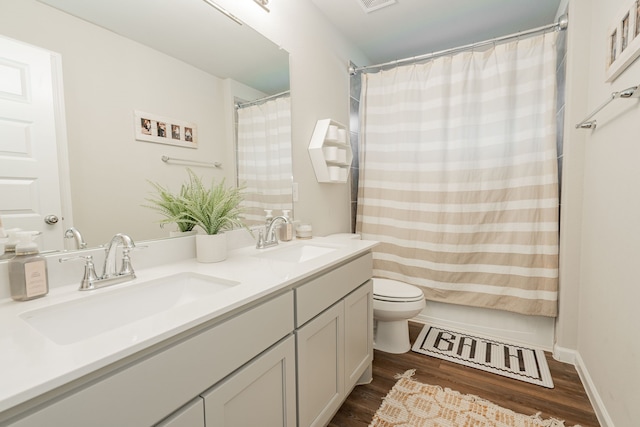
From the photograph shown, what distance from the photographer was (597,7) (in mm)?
1617

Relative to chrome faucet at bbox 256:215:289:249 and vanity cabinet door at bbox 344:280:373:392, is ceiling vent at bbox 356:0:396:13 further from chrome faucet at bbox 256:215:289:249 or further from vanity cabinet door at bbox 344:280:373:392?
vanity cabinet door at bbox 344:280:373:392

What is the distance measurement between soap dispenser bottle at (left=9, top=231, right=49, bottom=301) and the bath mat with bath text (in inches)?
82.9


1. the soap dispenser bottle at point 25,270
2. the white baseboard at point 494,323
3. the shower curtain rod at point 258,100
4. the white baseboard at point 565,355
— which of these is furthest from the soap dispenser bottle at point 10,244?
the white baseboard at point 565,355

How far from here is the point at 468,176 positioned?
223 cm

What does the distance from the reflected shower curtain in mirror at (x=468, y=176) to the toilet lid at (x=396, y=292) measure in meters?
0.37

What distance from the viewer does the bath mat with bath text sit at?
1.82 meters

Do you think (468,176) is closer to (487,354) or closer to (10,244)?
(487,354)

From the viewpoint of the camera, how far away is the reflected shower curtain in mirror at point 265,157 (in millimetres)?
1587

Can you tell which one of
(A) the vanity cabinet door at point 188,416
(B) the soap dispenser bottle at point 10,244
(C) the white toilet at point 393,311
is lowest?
(C) the white toilet at point 393,311

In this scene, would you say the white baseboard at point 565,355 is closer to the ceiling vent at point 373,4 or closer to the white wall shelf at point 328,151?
the white wall shelf at point 328,151

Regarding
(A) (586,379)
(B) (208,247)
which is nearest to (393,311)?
(A) (586,379)

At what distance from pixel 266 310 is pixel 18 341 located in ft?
1.81

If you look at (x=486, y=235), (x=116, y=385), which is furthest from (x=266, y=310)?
(x=486, y=235)

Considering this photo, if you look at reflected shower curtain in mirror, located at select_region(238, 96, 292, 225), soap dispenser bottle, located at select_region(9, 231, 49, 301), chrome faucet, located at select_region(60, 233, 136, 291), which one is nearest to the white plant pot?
chrome faucet, located at select_region(60, 233, 136, 291)
